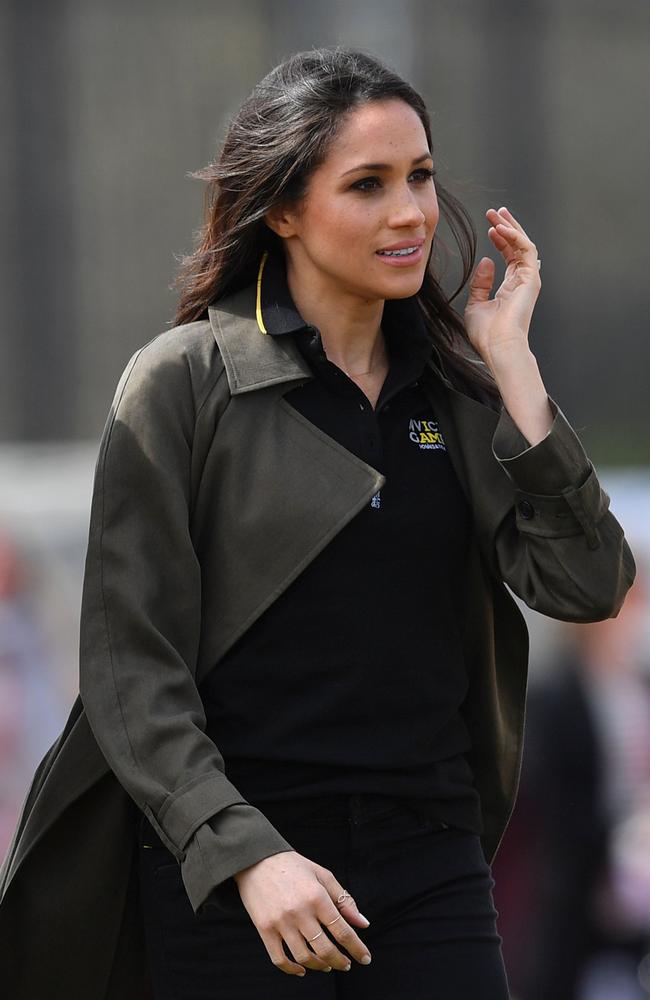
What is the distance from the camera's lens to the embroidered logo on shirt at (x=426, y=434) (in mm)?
2957

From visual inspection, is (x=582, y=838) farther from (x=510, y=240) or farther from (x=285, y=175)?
(x=285, y=175)

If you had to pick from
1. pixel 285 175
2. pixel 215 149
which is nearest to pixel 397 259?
pixel 285 175

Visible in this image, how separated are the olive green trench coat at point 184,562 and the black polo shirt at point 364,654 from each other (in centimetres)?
4

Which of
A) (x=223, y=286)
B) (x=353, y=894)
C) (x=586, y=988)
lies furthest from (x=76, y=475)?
(x=353, y=894)

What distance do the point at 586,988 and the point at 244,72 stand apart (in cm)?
1073

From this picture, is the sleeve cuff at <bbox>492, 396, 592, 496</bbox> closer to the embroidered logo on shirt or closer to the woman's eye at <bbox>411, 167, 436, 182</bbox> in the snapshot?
the embroidered logo on shirt

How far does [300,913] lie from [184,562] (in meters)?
0.55

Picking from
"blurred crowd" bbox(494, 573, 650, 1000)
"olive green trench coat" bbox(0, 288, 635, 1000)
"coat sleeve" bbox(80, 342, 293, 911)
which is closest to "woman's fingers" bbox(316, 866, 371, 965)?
"coat sleeve" bbox(80, 342, 293, 911)

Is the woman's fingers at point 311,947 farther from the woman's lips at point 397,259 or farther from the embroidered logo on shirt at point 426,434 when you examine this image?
the woman's lips at point 397,259

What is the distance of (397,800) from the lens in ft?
9.21

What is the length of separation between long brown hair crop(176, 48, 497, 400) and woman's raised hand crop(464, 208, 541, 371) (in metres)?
0.04

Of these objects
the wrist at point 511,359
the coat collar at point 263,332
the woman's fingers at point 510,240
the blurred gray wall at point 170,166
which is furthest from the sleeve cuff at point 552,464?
the blurred gray wall at point 170,166

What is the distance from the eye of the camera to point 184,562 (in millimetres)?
2775

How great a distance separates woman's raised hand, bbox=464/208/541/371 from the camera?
119 inches
